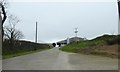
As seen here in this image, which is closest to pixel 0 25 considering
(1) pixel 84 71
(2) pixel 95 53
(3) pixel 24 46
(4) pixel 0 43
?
(4) pixel 0 43

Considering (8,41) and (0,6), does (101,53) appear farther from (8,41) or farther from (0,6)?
(0,6)

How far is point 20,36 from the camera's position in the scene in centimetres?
8850

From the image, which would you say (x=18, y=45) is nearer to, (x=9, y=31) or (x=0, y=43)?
(x=0, y=43)

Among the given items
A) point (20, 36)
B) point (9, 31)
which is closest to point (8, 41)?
point (9, 31)

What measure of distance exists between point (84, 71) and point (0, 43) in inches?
984

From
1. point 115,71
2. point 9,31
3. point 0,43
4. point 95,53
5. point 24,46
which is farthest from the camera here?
point 9,31

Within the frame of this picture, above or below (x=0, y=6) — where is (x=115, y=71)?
below

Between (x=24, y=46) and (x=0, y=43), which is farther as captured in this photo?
(x=24, y=46)

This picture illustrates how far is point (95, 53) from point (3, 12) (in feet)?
77.9

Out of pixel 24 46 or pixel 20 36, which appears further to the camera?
pixel 20 36

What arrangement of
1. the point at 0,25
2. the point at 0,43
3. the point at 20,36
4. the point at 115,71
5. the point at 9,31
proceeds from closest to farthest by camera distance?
the point at 115,71
the point at 0,43
the point at 0,25
the point at 9,31
the point at 20,36

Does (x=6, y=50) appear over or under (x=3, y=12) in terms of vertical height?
under

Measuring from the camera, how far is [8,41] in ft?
144

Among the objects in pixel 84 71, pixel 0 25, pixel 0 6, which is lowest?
pixel 84 71
